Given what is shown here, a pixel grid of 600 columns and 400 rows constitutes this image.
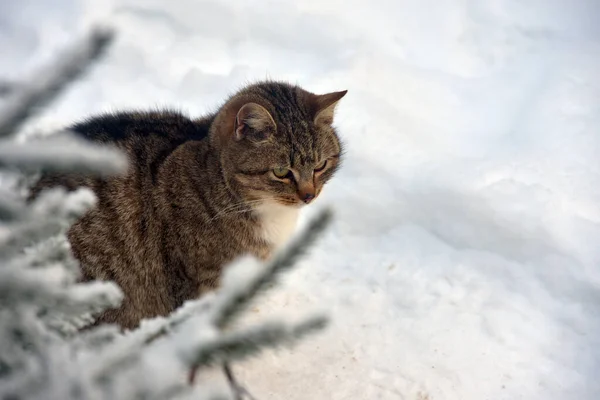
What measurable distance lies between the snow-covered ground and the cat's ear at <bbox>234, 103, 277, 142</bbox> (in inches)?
30.7

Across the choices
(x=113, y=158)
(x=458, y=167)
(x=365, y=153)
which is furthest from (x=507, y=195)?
(x=113, y=158)

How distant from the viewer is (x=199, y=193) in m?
2.50

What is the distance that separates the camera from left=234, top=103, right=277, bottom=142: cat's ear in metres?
2.37

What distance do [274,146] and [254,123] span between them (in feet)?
0.42

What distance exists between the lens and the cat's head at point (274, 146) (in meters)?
2.45

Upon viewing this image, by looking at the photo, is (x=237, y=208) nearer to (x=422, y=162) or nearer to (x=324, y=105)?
(x=324, y=105)

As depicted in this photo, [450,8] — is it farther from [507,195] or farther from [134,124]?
[134,124]

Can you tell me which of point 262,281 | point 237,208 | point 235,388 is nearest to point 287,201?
point 237,208

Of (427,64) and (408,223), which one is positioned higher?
(427,64)

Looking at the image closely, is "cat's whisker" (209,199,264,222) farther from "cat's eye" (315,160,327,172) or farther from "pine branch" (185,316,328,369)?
"pine branch" (185,316,328,369)

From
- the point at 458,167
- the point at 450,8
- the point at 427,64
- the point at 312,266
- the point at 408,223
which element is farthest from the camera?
the point at 450,8

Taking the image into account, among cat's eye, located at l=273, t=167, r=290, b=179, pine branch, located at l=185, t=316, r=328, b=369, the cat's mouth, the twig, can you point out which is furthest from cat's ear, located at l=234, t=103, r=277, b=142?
pine branch, located at l=185, t=316, r=328, b=369

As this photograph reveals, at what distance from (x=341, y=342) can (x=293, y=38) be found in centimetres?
267

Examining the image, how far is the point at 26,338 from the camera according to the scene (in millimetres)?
980
